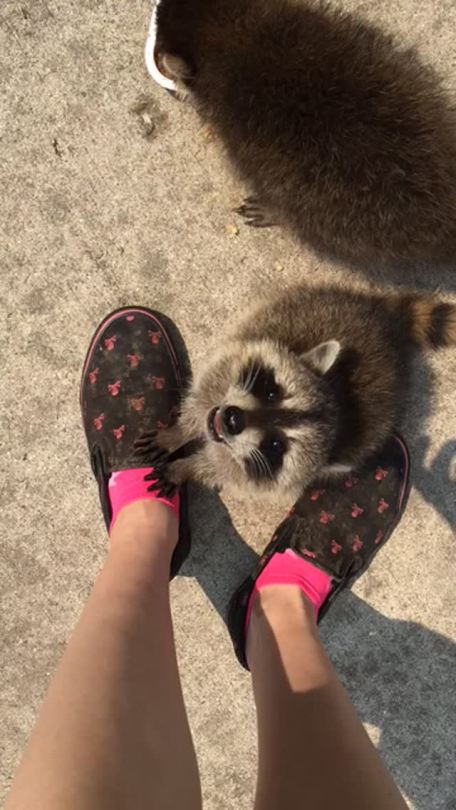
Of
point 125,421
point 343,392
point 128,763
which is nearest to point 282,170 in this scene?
point 343,392

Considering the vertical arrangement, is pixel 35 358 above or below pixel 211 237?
below

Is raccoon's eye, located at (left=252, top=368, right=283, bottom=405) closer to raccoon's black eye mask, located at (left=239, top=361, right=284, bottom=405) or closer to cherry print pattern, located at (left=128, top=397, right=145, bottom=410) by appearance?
raccoon's black eye mask, located at (left=239, top=361, right=284, bottom=405)

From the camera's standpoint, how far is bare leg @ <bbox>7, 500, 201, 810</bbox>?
1676 millimetres

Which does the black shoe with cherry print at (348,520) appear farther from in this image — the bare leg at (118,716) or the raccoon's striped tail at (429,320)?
the bare leg at (118,716)

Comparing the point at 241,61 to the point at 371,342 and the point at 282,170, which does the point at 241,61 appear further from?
the point at 371,342

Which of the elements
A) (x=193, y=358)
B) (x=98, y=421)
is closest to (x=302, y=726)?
(x=98, y=421)

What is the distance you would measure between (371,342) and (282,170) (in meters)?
0.73

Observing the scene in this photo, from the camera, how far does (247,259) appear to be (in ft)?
9.82

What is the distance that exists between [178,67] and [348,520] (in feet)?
6.56

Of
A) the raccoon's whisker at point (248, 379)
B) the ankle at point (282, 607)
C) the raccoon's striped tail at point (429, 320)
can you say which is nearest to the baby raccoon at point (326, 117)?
the raccoon's striped tail at point (429, 320)

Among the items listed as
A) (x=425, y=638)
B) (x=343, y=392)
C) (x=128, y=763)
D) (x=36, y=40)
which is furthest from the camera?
(x=425, y=638)

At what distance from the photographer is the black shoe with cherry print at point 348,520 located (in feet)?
9.52

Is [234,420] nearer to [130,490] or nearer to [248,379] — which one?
[248,379]

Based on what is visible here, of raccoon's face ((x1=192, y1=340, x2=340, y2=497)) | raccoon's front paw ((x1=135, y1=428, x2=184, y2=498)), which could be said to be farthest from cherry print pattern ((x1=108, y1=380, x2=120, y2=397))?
raccoon's face ((x1=192, y1=340, x2=340, y2=497))
